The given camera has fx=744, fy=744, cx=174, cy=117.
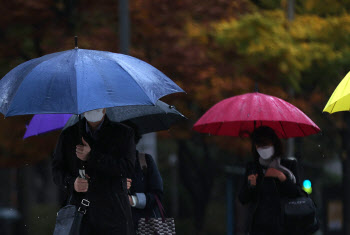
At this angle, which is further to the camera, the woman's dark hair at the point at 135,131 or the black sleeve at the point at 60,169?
the woman's dark hair at the point at 135,131

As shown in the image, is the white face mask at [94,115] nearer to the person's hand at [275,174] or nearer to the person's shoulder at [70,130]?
the person's shoulder at [70,130]

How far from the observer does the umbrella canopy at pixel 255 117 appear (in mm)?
6070

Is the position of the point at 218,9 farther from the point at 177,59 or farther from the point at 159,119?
the point at 159,119

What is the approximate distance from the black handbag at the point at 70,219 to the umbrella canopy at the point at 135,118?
43.9 inches

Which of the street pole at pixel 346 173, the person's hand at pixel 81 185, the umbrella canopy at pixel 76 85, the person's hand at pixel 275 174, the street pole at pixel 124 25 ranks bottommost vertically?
the street pole at pixel 346 173

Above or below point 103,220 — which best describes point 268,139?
above

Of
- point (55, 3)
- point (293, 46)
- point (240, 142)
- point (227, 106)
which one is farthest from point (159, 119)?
point (240, 142)

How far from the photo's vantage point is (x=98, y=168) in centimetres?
474

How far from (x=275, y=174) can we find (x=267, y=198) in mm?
224

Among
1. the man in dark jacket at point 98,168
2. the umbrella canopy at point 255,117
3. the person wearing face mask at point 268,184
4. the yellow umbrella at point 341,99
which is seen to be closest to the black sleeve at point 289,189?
the person wearing face mask at point 268,184

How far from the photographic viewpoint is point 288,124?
662 cm

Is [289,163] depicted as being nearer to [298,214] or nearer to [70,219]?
[298,214]

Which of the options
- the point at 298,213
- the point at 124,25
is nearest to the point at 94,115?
the point at 298,213

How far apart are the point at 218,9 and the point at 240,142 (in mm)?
3393
